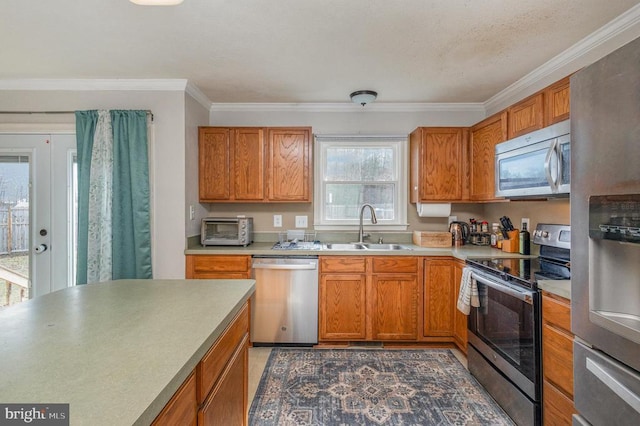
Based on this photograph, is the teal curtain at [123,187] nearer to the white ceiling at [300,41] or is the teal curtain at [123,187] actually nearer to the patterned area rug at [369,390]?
the white ceiling at [300,41]

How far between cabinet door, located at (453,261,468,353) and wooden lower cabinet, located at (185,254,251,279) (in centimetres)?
191

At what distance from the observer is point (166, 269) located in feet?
9.42

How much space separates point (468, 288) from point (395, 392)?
93 centimetres

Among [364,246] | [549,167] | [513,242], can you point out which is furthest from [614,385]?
[364,246]

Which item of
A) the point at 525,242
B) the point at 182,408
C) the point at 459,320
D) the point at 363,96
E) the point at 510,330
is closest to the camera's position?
the point at 182,408

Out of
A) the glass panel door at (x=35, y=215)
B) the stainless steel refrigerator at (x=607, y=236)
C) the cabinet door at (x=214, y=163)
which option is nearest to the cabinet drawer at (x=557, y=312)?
the stainless steel refrigerator at (x=607, y=236)

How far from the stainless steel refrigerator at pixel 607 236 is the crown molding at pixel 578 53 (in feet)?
3.95

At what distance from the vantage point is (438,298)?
2.85m

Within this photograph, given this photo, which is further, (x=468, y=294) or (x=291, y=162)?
(x=291, y=162)

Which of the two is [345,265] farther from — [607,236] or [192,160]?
[607,236]

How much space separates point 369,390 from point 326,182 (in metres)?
2.10

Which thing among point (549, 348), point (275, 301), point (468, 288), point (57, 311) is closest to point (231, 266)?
point (275, 301)

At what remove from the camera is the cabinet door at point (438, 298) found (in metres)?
2.85

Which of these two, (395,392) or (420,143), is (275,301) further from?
(420,143)
